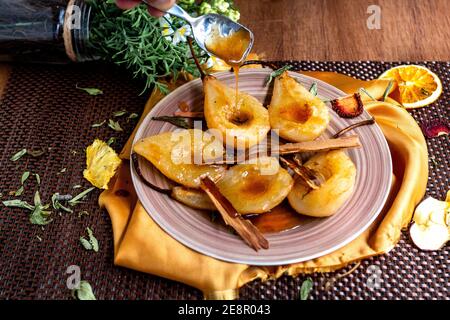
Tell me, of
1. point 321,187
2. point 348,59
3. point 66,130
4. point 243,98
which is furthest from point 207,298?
point 348,59

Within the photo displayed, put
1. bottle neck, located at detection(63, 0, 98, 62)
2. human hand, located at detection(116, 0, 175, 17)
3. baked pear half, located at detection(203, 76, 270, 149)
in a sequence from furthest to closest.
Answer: bottle neck, located at detection(63, 0, 98, 62)
baked pear half, located at detection(203, 76, 270, 149)
human hand, located at detection(116, 0, 175, 17)

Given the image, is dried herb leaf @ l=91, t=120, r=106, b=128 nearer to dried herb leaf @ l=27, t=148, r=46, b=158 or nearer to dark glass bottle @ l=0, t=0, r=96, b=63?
dried herb leaf @ l=27, t=148, r=46, b=158

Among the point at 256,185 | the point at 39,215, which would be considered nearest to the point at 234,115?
the point at 256,185

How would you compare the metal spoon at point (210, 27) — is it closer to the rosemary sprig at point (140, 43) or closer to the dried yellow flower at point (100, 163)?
the rosemary sprig at point (140, 43)

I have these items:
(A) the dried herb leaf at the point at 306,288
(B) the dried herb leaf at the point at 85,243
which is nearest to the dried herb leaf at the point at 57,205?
(B) the dried herb leaf at the point at 85,243

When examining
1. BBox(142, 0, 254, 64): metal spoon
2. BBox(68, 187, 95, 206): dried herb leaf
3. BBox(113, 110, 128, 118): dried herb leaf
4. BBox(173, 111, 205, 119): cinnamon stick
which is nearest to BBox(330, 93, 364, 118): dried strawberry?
BBox(142, 0, 254, 64): metal spoon

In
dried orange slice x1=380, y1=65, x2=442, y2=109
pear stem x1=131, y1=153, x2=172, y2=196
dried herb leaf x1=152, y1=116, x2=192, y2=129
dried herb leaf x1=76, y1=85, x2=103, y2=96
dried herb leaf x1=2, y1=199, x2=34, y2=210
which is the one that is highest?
dried orange slice x1=380, y1=65, x2=442, y2=109

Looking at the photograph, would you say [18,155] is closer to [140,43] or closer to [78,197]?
[78,197]
